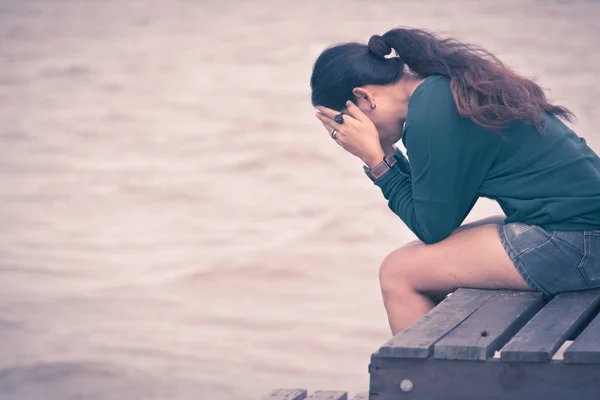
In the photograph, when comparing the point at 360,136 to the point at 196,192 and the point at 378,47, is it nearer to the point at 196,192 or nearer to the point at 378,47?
the point at 378,47

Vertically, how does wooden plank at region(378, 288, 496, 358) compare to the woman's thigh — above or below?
below

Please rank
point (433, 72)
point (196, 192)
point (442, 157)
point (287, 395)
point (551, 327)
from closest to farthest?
point (551, 327) < point (442, 157) < point (433, 72) < point (287, 395) < point (196, 192)

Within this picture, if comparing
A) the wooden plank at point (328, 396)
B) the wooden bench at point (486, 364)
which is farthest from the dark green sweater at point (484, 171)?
the wooden plank at point (328, 396)

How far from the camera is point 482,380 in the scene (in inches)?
101

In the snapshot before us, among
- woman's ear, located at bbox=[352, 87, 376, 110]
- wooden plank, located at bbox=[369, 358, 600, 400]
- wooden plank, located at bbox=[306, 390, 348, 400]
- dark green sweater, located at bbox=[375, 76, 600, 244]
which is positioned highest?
woman's ear, located at bbox=[352, 87, 376, 110]

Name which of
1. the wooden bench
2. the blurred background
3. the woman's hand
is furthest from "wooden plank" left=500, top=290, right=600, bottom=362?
the blurred background

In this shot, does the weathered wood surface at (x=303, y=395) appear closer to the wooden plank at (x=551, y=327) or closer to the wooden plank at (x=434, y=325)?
the wooden plank at (x=434, y=325)

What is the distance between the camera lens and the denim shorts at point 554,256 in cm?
316

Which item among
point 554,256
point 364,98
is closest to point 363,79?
point 364,98

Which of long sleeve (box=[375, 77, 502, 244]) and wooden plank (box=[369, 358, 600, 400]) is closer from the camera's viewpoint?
wooden plank (box=[369, 358, 600, 400])

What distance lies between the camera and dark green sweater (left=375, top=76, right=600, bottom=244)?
3.14m

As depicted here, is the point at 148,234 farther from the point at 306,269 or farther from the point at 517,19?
the point at 517,19

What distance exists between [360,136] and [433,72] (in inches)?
11.8

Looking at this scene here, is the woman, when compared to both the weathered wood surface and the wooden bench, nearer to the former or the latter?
the wooden bench
